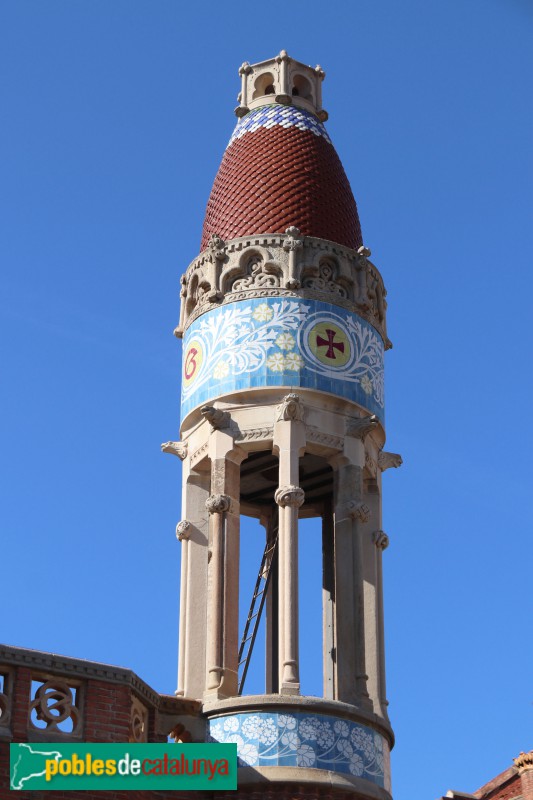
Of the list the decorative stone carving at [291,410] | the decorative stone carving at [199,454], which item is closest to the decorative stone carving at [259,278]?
the decorative stone carving at [291,410]

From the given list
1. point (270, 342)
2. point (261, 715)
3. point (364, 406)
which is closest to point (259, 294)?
point (270, 342)

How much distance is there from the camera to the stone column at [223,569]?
990 inches

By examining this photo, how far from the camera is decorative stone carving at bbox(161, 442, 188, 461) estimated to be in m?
28.4

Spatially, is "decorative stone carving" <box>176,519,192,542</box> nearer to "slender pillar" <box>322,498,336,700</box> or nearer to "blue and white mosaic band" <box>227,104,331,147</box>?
"slender pillar" <box>322,498,336,700</box>

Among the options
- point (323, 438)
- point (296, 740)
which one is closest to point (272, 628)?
point (323, 438)

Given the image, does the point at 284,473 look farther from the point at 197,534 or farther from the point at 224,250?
the point at 224,250

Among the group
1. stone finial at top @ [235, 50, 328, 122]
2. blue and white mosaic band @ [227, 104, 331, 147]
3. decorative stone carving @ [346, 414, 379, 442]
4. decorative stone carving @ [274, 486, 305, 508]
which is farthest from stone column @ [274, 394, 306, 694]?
stone finial at top @ [235, 50, 328, 122]

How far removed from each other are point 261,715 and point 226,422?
538cm

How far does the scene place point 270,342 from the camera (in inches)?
1078

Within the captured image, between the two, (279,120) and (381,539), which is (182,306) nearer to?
(279,120)

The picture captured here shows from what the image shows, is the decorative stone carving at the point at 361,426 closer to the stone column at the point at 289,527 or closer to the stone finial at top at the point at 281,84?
the stone column at the point at 289,527

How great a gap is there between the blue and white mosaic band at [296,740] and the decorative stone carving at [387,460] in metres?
5.55

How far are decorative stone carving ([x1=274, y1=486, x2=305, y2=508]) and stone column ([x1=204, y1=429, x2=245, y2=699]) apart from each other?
3.12ft

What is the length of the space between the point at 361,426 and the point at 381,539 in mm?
2041
